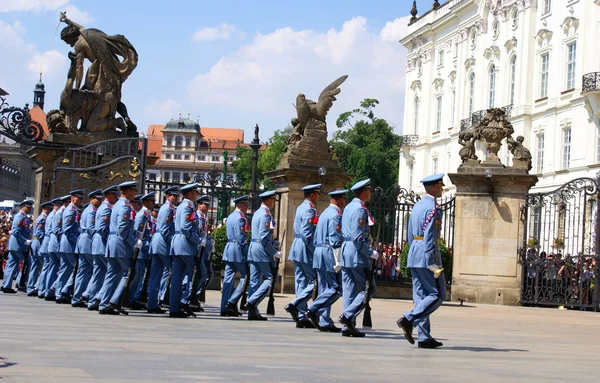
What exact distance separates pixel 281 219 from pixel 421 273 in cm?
1157

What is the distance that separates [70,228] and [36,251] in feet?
9.82

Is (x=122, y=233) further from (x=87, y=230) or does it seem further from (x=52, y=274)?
(x=52, y=274)

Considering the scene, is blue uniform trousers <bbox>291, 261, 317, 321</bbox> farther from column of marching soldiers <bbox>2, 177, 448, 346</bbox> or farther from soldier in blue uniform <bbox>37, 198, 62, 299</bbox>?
soldier in blue uniform <bbox>37, 198, 62, 299</bbox>

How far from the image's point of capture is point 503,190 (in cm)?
2264

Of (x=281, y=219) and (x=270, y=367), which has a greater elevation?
(x=281, y=219)

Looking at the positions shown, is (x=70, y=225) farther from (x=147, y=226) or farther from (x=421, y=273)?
(x=421, y=273)

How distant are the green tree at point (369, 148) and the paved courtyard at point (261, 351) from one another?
61595 mm

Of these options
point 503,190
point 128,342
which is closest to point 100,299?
point 128,342

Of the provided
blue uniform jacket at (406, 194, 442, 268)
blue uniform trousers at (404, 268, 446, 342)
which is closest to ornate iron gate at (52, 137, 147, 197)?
blue uniform jacket at (406, 194, 442, 268)

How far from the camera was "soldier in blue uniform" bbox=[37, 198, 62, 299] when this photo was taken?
19761mm

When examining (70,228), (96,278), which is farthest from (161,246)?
(70,228)

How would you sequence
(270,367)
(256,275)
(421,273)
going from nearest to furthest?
(270,367) → (421,273) → (256,275)

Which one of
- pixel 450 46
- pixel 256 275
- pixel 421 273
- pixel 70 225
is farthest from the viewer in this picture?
pixel 450 46

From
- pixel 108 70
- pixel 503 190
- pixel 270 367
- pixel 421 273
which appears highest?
pixel 108 70
